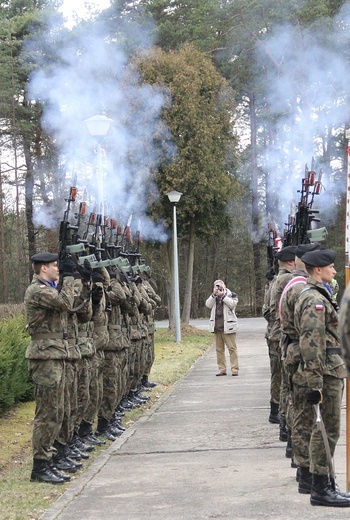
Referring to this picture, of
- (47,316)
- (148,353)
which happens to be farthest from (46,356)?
(148,353)

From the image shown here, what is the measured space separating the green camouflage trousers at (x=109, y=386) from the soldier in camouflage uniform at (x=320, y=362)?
4.40 metres

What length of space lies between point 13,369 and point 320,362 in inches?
289

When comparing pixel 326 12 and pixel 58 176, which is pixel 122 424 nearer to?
pixel 326 12

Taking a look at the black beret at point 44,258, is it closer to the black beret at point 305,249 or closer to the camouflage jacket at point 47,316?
the camouflage jacket at point 47,316

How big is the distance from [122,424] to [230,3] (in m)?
21.9

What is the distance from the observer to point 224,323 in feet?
59.0

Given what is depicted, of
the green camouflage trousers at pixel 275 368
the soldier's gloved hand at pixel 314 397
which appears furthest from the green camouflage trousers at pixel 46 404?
the green camouflage trousers at pixel 275 368

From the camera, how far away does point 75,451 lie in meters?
9.89

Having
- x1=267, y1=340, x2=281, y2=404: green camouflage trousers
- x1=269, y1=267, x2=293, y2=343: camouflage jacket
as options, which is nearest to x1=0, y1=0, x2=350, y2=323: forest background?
x1=269, y1=267, x2=293, y2=343: camouflage jacket

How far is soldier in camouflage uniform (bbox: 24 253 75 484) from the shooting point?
28.7 ft

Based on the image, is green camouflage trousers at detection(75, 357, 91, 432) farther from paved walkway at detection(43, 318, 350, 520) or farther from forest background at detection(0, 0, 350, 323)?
forest background at detection(0, 0, 350, 323)

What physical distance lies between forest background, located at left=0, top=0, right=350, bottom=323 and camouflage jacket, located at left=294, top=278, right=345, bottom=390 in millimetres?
3773

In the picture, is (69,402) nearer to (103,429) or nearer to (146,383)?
(103,429)

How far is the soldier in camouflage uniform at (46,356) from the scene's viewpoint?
875 cm
